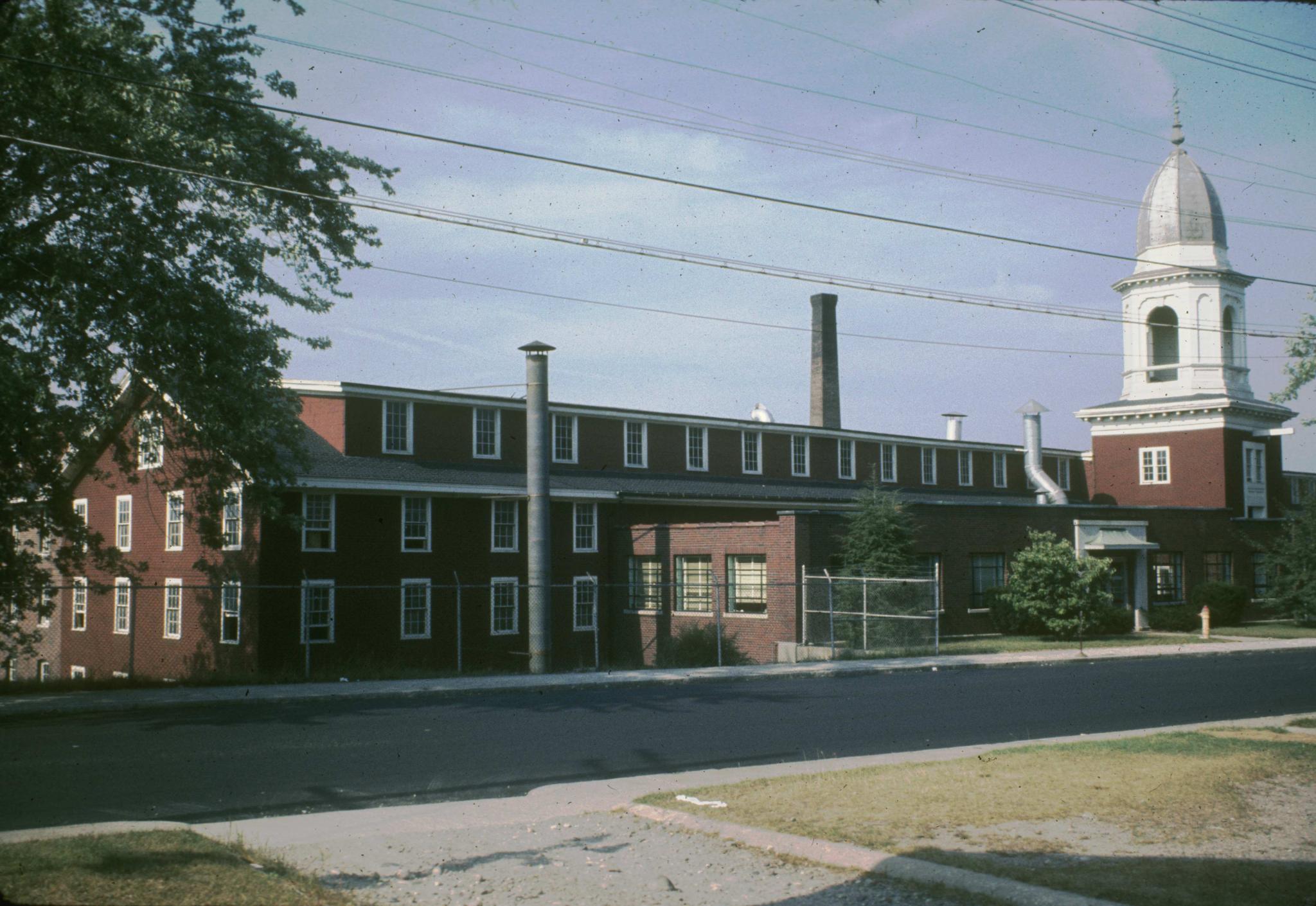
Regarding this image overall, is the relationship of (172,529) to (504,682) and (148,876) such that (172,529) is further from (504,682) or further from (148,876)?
(148,876)

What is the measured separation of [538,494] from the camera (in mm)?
31797

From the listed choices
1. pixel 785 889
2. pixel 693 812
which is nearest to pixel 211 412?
pixel 693 812

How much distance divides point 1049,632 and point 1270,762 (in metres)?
26.8

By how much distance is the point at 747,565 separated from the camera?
34500mm

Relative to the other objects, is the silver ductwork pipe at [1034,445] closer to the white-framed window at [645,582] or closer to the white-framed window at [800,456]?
the white-framed window at [800,456]

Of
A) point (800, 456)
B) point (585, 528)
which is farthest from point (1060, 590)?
point (585, 528)

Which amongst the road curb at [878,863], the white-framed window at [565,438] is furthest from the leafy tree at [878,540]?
the road curb at [878,863]

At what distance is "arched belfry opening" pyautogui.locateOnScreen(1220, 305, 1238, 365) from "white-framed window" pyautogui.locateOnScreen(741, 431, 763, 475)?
861 inches

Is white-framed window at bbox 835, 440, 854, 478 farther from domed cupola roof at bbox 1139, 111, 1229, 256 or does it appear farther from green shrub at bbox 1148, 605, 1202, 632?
domed cupola roof at bbox 1139, 111, 1229, 256

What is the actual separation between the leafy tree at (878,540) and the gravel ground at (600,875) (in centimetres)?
2498

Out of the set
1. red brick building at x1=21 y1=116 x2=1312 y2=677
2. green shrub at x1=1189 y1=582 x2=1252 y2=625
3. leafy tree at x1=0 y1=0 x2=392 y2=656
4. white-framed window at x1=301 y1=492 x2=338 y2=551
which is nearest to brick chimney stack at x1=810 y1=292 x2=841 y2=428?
red brick building at x1=21 y1=116 x2=1312 y2=677

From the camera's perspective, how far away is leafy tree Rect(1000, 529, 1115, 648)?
36469 millimetres

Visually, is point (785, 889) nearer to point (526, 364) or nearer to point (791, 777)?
point (791, 777)

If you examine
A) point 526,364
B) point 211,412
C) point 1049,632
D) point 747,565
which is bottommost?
point 1049,632
